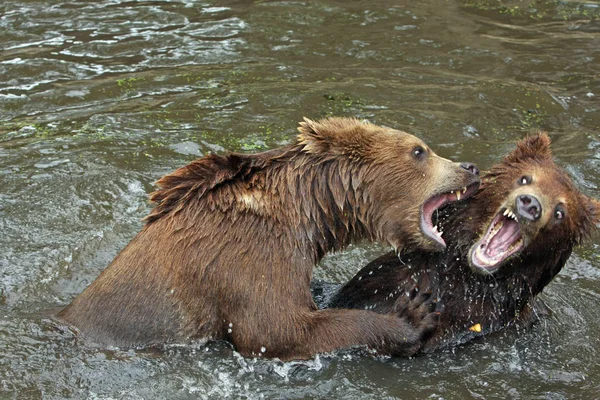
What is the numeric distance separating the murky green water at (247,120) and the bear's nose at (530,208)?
113 cm

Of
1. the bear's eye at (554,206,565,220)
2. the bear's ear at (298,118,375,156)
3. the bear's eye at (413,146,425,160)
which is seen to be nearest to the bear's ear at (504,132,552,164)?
the bear's eye at (554,206,565,220)

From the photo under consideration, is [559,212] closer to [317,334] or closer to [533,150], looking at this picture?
[533,150]

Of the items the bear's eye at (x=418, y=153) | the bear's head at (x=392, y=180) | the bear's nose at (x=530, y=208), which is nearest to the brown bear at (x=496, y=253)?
the bear's nose at (x=530, y=208)

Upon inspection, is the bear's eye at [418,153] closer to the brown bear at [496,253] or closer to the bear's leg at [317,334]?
the brown bear at [496,253]

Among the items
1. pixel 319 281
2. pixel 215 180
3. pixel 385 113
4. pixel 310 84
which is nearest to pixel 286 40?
pixel 310 84

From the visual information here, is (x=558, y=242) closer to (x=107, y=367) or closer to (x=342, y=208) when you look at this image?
(x=342, y=208)

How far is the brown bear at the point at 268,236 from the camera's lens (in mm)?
6031

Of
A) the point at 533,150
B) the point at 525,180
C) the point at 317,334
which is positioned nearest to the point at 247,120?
the point at 533,150

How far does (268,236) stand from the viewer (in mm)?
6129

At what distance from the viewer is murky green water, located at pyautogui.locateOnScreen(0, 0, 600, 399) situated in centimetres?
622

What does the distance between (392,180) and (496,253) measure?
0.96 m

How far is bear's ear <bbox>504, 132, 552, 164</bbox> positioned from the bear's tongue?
581 mm

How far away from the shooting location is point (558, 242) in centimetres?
630

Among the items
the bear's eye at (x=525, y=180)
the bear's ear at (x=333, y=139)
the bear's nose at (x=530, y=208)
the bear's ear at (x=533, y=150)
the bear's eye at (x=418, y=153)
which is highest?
the bear's ear at (x=333, y=139)
